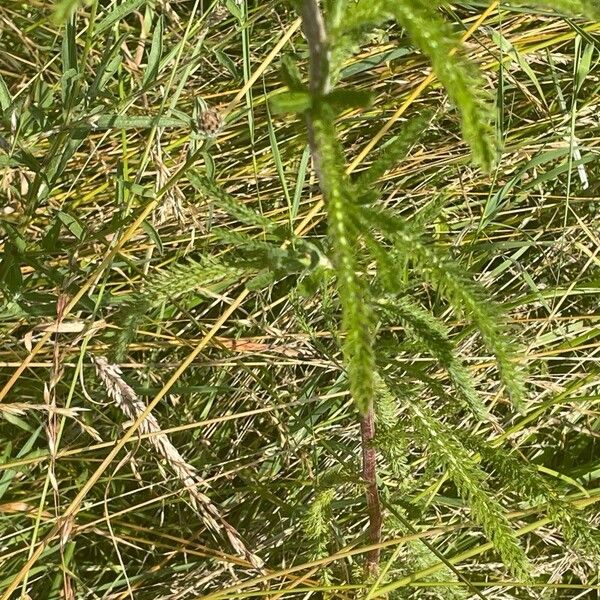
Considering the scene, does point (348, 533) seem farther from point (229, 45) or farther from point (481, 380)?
point (229, 45)

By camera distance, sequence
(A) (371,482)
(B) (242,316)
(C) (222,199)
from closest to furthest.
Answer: (C) (222,199) → (A) (371,482) → (B) (242,316)

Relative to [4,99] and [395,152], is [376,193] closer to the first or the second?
[395,152]

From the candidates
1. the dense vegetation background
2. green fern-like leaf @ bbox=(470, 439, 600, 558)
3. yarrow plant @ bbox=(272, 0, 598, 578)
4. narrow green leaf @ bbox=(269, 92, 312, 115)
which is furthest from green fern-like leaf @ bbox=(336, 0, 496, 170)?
the dense vegetation background

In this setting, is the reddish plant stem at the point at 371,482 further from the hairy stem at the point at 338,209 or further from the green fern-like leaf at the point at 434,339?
the hairy stem at the point at 338,209

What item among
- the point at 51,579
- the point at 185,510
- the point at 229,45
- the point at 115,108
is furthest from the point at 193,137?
the point at 51,579

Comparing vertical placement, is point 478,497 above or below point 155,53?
below

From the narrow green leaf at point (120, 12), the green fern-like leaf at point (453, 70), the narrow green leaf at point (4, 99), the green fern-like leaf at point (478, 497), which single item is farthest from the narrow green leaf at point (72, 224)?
the green fern-like leaf at point (453, 70)

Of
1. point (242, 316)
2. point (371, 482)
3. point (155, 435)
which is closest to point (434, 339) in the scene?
point (371, 482)
